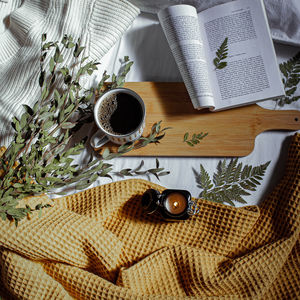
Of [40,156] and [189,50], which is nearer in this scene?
[40,156]

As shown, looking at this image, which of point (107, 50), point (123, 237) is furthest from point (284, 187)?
point (107, 50)

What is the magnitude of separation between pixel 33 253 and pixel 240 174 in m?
0.56

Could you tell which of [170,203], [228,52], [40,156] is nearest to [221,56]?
[228,52]

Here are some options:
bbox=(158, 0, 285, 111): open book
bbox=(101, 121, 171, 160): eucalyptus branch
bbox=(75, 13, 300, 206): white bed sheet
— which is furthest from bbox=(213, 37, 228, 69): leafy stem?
bbox=(101, 121, 171, 160): eucalyptus branch

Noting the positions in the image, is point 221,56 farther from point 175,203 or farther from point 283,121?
point 175,203

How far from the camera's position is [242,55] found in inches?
31.4

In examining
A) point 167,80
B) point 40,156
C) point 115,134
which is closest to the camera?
point 40,156

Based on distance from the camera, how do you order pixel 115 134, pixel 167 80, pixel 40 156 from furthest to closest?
pixel 167 80 → pixel 115 134 → pixel 40 156

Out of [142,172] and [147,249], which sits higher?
[142,172]

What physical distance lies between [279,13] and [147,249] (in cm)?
72

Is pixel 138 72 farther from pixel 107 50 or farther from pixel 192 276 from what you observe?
pixel 192 276

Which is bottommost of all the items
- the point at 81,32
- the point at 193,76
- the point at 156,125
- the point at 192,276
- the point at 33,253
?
the point at 192,276

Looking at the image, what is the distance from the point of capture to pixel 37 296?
665mm

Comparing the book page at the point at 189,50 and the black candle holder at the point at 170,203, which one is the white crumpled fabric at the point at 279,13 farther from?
the black candle holder at the point at 170,203
